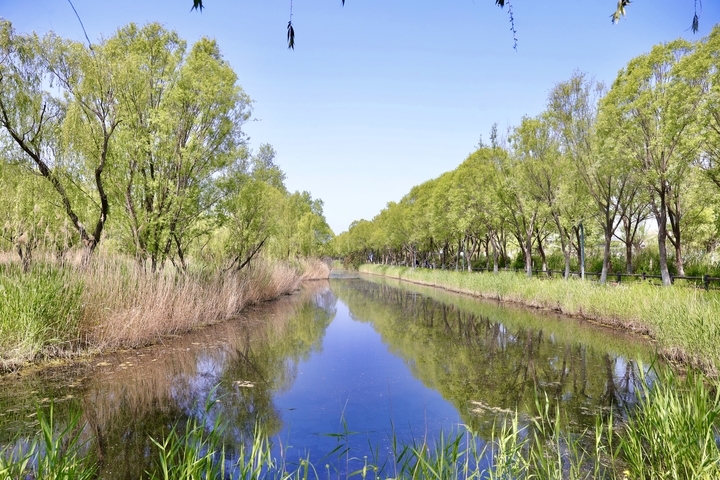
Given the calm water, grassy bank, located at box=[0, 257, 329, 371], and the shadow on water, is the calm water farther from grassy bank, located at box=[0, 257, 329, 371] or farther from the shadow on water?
grassy bank, located at box=[0, 257, 329, 371]

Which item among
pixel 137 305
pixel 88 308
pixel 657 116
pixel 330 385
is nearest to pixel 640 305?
pixel 657 116

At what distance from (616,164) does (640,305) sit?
7.22 metres

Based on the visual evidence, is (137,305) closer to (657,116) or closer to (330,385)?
(330,385)

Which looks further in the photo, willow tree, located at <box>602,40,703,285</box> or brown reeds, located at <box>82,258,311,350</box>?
willow tree, located at <box>602,40,703,285</box>

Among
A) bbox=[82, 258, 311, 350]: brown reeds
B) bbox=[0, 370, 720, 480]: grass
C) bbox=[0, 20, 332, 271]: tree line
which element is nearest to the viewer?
bbox=[0, 370, 720, 480]: grass

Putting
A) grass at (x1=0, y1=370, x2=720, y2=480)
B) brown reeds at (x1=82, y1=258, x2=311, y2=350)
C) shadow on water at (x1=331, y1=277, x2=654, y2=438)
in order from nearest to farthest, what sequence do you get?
grass at (x1=0, y1=370, x2=720, y2=480), shadow on water at (x1=331, y1=277, x2=654, y2=438), brown reeds at (x1=82, y1=258, x2=311, y2=350)

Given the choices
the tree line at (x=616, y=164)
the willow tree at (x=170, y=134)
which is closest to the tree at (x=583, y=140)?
the tree line at (x=616, y=164)

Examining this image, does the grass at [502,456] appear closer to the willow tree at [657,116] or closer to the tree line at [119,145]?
the tree line at [119,145]

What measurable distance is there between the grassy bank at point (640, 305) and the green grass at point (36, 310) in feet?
41.5

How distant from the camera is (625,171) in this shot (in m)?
17.8

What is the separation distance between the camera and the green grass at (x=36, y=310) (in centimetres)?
764

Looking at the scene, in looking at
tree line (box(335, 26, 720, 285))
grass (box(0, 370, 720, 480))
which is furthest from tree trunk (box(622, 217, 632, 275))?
grass (box(0, 370, 720, 480))

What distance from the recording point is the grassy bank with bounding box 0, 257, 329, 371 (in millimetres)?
7750

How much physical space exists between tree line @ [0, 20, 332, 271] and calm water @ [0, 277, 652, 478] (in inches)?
145
